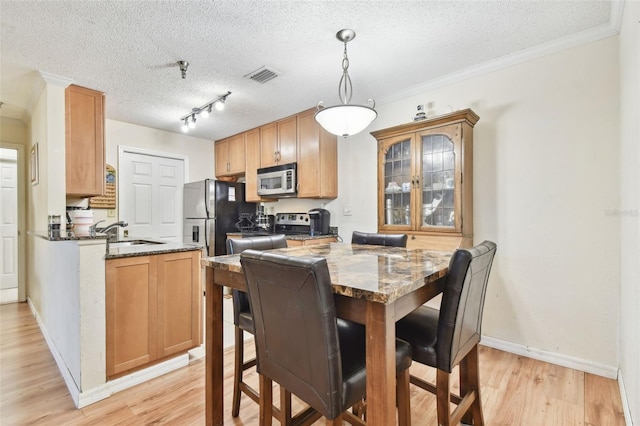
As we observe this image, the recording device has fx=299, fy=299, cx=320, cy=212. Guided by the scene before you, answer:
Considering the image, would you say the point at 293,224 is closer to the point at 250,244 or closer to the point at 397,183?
the point at 397,183

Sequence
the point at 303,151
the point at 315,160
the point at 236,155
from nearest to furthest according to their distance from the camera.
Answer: the point at 315,160 < the point at 303,151 < the point at 236,155

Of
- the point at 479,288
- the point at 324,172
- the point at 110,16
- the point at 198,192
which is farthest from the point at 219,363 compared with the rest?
the point at 198,192

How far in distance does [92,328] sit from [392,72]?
2.91 meters

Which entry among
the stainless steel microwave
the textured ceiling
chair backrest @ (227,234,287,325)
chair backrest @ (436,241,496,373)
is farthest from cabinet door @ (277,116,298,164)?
chair backrest @ (436,241,496,373)

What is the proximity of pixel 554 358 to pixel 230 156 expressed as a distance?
448 cm

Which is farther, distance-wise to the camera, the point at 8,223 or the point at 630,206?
the point at 8,223

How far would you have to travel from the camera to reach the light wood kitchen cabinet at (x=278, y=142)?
381 centimetres

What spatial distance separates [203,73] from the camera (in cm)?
265

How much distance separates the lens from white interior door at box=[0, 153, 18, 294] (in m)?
4.40

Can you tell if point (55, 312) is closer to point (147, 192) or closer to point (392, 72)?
point (147, 192)

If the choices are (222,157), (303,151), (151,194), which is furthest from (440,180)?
(151,194)

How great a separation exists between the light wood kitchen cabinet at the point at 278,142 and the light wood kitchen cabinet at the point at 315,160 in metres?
0.13

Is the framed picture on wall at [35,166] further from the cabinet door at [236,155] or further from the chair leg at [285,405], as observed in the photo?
the chair leg at [285,405]

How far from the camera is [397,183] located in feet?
9.35
